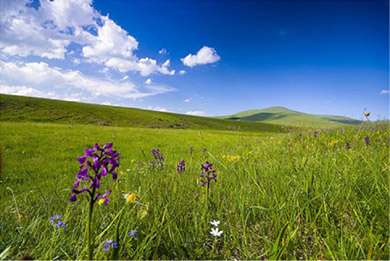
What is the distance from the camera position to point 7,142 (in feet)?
39.7

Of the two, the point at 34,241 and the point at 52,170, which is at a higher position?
A: the point at 34,241

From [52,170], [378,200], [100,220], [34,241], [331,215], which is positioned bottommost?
[52,170]

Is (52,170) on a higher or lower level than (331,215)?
lower

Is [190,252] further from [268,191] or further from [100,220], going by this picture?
[268,191]

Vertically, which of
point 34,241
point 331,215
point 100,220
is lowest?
point 34,241

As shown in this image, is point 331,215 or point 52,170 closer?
point 331,215

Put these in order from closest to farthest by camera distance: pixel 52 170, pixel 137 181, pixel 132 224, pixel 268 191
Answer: pixel 132 224 < pixel 268 191 < pixel 137 181 < pixel 52 170

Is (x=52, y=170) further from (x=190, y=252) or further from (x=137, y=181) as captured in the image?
(x=190, y=252)

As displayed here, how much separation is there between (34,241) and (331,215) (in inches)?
116

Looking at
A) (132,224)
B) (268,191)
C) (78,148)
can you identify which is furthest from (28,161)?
(268,191)

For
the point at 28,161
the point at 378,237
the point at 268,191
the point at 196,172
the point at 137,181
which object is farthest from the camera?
the point at 28,161

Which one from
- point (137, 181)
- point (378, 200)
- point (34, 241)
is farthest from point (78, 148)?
point (378, 200)

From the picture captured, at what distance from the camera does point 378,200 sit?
75.4 inches

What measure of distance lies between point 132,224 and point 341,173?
2611 mm
